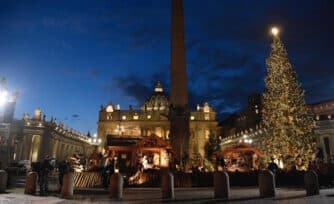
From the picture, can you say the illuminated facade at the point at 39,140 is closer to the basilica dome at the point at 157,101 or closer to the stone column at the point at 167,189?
the basilica dome at the point at 157,101

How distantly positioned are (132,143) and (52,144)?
2105 inches

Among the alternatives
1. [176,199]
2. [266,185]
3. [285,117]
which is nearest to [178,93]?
[285,117]

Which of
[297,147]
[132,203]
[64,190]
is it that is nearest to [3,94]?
[64,190]

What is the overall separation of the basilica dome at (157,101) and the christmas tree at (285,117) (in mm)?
90656

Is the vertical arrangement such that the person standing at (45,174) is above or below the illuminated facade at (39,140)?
below

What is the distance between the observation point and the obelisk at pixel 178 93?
1038 inches

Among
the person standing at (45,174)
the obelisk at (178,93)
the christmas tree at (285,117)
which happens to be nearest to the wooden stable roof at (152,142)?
the obelisk at (178,93)

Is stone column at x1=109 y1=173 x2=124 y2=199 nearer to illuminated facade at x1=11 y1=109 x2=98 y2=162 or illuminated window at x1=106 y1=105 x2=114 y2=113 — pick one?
illuminated facade at x1=11 y1=109 x2=98 y2=162

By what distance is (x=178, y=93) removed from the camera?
27.1m

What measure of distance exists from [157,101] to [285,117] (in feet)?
346

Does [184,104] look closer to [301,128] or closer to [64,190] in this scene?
[301,128]

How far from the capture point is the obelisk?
86.5 feet

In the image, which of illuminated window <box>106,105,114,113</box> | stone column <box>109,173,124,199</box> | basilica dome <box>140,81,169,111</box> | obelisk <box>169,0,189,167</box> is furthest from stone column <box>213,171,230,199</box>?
basilica dome <box>140,81,169,111</box>

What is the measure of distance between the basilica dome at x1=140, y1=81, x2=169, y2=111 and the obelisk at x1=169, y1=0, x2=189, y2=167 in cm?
8863
